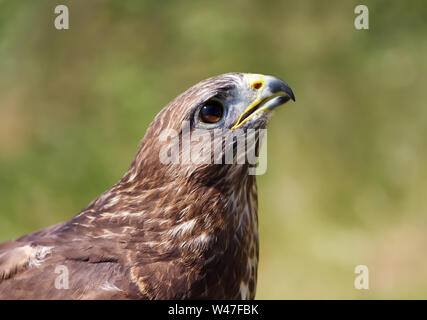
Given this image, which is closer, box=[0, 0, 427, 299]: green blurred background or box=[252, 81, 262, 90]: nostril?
box=[252, 81, 262, 90]: nostril

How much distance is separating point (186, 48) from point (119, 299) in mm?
4560

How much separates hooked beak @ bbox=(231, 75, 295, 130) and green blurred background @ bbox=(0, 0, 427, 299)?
370 cm

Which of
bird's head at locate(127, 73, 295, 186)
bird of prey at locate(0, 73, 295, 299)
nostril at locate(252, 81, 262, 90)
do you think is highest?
nostril at locate(252, 81, 262, 90)

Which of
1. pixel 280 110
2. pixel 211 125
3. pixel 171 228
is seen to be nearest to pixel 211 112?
pixel 211 125

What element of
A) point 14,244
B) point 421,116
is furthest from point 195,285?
point 421,116

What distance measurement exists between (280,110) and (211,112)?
3.97 m

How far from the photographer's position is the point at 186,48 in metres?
7.21

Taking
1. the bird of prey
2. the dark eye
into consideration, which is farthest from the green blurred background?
the dark eye

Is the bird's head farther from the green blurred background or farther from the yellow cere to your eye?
the green blurred background

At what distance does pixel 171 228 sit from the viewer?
329 cm

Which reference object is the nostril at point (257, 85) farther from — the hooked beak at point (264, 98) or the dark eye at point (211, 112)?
the dark eye at point (211, 112)

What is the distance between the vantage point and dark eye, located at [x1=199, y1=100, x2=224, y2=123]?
3.34 meters

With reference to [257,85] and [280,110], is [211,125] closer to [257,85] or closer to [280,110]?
[257,85]

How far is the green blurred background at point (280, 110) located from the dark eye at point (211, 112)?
3.72m
